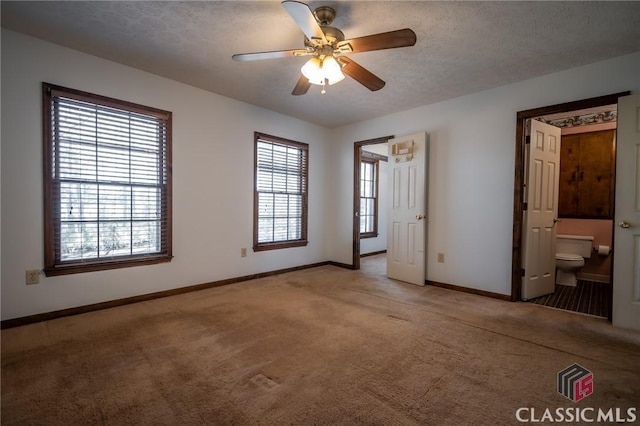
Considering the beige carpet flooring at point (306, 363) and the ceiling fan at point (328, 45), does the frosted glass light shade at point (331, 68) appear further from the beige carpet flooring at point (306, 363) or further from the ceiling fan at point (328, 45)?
the beige carpet flooring at point (306, 363)

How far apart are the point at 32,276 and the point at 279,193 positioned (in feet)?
9.77

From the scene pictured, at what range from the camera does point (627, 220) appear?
2.64 m

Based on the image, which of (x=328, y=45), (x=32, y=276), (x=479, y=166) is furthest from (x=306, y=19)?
(x=32, y=276)

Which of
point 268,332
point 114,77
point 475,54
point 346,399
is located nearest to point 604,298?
point 475,54

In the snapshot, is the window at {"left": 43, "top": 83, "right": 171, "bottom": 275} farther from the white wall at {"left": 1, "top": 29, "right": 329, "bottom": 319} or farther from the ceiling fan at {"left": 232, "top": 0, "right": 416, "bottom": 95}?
the ceiling fan at {"left": 232, "top": 0, "right": 416, "bottom": 95}

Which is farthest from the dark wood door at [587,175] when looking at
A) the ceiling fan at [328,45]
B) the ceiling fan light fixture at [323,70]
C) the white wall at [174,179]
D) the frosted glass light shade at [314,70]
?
the frosted glass light shade at [314,70]

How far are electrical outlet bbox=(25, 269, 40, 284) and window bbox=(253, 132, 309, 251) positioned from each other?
7.55ft

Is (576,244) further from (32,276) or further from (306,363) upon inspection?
(32,276)

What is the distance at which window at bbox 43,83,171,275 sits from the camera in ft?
8.86

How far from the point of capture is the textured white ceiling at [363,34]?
2.12 metres

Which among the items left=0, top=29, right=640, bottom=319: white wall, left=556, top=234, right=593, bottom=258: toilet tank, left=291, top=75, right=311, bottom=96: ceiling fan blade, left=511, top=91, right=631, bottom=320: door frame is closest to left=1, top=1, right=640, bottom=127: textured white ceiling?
left=0, top=29, right=640, bottom=319: white wall

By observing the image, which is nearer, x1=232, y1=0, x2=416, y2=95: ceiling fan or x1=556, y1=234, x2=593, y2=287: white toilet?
x1=232, y1=0, x2=416, y2=95: ceiling fan

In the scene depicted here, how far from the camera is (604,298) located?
3.48m

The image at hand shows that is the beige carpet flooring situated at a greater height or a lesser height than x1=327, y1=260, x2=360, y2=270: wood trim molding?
lesser
